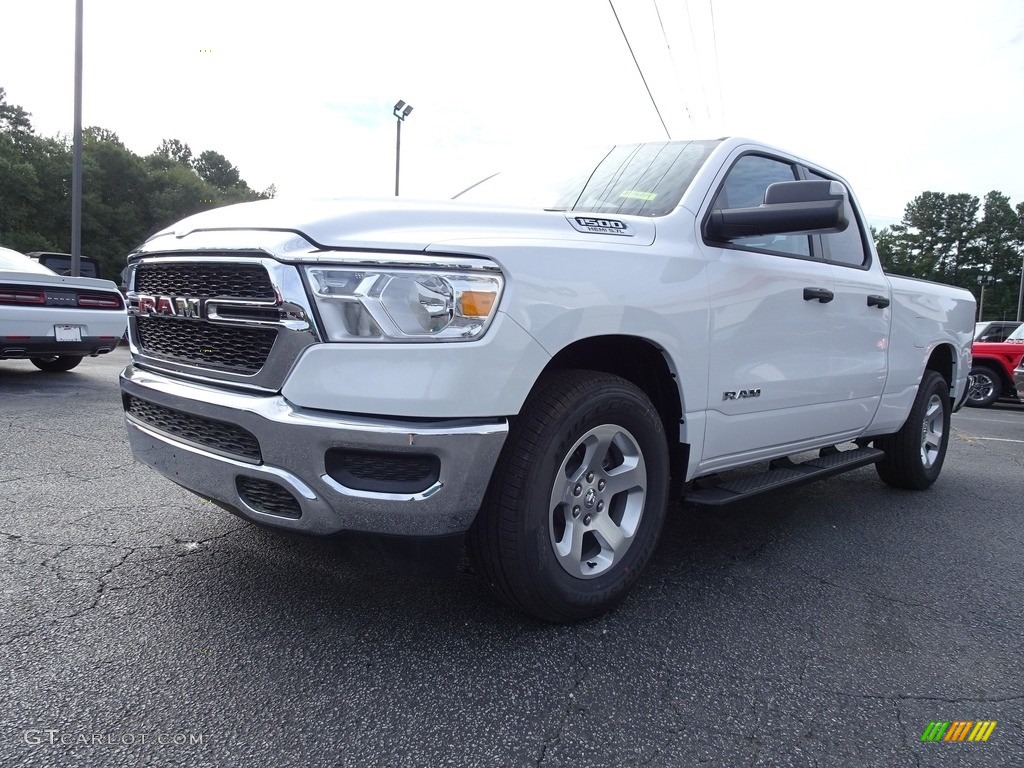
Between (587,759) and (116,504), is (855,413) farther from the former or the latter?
(116,504)

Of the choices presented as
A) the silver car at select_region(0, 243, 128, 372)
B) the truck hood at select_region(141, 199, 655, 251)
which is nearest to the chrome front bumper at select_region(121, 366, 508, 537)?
the truck hood at select_region(141, 199, 655, 251)

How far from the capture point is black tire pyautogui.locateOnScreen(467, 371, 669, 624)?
7.36ft

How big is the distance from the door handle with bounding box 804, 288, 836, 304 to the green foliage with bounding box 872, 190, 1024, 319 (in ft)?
245

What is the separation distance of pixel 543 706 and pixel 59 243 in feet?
185

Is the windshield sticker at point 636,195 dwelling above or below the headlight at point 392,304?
above

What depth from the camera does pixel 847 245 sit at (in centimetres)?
419

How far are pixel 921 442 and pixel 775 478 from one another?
80.6 inches

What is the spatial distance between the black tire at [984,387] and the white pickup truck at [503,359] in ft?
38.5


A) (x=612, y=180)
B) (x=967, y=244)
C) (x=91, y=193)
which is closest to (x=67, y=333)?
(x=612, y=180)

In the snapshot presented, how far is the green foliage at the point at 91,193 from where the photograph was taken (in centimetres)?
4447

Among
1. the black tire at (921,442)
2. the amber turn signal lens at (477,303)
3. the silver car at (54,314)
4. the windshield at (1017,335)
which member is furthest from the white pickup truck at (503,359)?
the windshield at (1017,335)

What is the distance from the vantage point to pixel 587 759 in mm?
1826

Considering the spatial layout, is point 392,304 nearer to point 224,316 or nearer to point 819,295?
point 224,316

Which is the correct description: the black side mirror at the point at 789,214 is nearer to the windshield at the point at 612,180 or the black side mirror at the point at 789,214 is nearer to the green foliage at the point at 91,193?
the windshield at the point at 612,180
